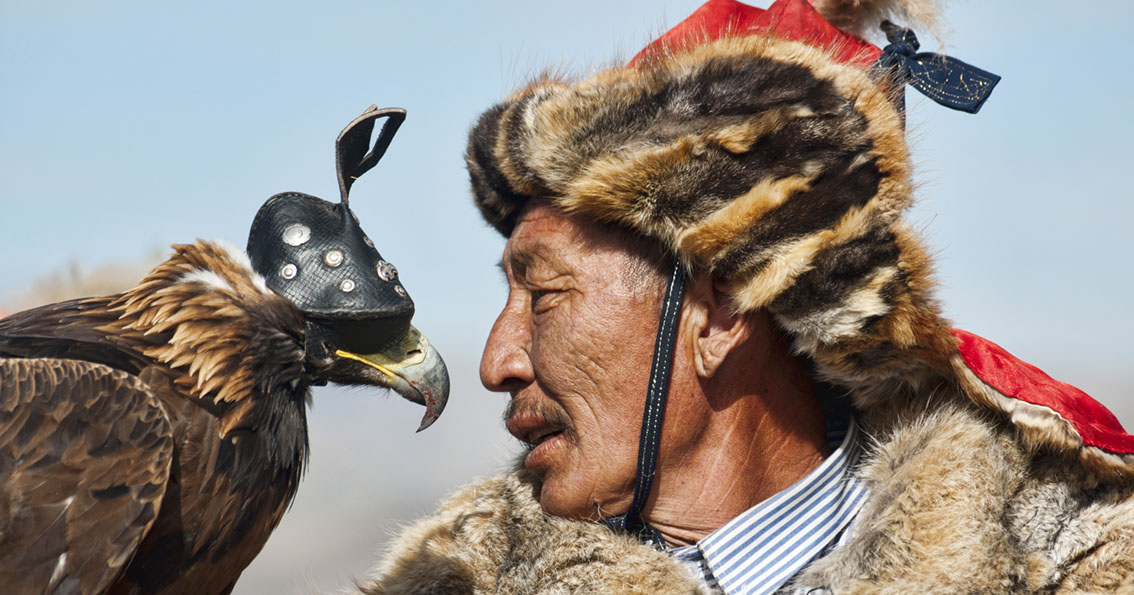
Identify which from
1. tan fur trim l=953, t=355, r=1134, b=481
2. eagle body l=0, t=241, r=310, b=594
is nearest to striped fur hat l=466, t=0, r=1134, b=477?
tan fur trim l=953, t=355, r=1134, b=481

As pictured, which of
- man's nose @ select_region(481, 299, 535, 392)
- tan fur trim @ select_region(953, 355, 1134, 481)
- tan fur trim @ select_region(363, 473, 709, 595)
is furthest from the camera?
man's nose @ select_region(481, 299, 535, 392)

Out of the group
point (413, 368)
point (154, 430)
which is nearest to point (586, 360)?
point (413, 368)

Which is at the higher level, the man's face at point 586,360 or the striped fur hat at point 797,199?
the striped fur hat at point 797,199

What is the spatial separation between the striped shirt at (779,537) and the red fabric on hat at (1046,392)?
0.44 meters

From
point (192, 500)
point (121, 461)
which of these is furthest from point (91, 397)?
point (192, 500)

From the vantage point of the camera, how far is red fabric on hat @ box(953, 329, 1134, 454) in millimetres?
2174

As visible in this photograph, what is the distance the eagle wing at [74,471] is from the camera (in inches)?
77.7

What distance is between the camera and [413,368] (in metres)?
2.36

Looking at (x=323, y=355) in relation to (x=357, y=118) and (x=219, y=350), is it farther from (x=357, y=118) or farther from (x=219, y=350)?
(x=357, y=118)

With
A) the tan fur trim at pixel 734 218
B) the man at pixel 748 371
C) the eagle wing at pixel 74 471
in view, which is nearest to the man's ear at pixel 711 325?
the man at pixel 748 371

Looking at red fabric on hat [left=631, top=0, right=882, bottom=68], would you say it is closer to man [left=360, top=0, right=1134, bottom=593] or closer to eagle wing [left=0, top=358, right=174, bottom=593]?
man [left=360, top=0, right=1134, bottom=593]

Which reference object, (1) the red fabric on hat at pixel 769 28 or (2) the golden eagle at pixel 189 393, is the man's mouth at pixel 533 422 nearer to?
(2) the golden eagle at pixel 189 393

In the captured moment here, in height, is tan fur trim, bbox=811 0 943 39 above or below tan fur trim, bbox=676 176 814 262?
above

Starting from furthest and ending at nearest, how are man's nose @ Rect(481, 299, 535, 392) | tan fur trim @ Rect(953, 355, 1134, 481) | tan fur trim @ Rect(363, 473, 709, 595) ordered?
man's nose @ Rect(481, 299, 535, 392), tan fur trim @ Rect(363, 473, 709, 595), tan fur trim @ Rect(953, 355, 1134, 481)
